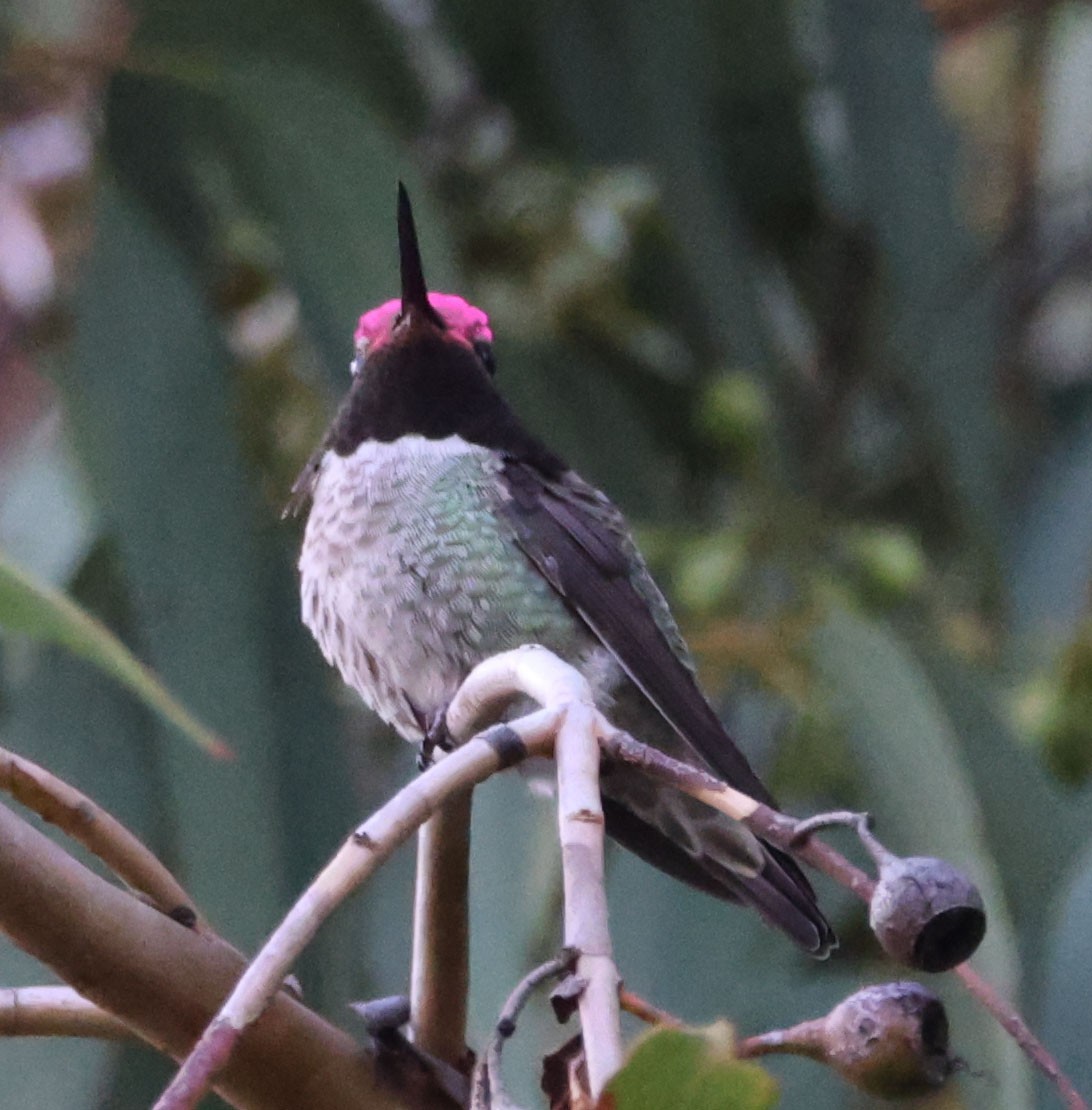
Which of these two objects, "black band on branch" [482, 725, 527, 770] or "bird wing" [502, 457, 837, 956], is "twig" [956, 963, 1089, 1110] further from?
"bird wing" [502, 457, 837, 956]

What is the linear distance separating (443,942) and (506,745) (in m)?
0.17

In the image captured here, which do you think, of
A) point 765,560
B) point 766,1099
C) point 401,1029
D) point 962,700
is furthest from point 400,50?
point 766,1099

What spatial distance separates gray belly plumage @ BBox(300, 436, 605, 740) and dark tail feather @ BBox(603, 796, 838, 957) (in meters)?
0.15

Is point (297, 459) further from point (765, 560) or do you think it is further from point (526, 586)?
point (526, 586)

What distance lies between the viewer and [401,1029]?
2.81ft

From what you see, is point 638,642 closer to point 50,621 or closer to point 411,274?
point 411,274

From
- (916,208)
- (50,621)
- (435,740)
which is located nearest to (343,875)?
(50,621)

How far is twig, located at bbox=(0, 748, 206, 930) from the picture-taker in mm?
753

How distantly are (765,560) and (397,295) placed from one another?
1.70 feet

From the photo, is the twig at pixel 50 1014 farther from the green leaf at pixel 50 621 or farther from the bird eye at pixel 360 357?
the bird eye at pixel 360 357

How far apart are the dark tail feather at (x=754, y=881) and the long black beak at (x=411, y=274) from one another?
0.44m

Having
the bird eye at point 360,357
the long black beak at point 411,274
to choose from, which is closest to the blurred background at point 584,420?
the bird eye at point 360,357

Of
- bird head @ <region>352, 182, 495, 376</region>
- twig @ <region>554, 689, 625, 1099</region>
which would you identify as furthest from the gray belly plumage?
twig @ <region>554, 689, 625, 1099</region>

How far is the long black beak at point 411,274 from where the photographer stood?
1329 millimetres
